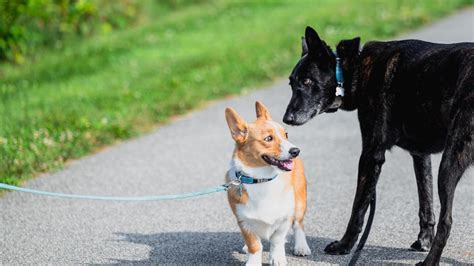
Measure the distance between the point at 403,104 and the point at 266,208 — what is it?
3.78 feet

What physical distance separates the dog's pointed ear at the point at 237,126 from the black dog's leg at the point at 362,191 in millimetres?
861

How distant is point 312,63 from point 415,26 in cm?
1134

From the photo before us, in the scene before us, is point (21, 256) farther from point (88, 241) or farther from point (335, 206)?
point (335, 206)

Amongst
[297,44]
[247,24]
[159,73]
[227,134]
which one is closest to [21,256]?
[227,134]

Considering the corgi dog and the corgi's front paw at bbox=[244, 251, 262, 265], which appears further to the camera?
the corgi's front paw at bbox=[244, 251, 262, 265]

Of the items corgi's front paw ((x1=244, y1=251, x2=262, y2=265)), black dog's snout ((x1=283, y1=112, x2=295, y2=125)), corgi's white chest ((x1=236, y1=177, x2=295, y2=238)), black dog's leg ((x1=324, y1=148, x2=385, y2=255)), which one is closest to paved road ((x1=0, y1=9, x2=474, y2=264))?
black dog's leg ((x1=324, y1=148, x2=385, y2=255))

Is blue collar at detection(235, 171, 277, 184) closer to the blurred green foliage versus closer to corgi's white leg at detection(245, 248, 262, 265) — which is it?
corgi's white leg at detection(245, 248, 262, 265)

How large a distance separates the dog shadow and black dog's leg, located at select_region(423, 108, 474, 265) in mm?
656

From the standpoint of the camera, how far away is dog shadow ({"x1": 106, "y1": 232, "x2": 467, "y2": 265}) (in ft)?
20.0

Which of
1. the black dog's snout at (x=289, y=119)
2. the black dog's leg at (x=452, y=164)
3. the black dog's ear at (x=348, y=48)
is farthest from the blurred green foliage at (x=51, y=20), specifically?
the black dog's leg at (x=452, y=164)

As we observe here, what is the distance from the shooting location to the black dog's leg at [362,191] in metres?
6.02

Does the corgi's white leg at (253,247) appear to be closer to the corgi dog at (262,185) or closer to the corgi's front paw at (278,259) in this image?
the corgi dog at (262,185)

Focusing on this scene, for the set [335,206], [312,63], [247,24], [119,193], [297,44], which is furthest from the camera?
[247,24]

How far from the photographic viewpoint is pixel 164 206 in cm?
799
